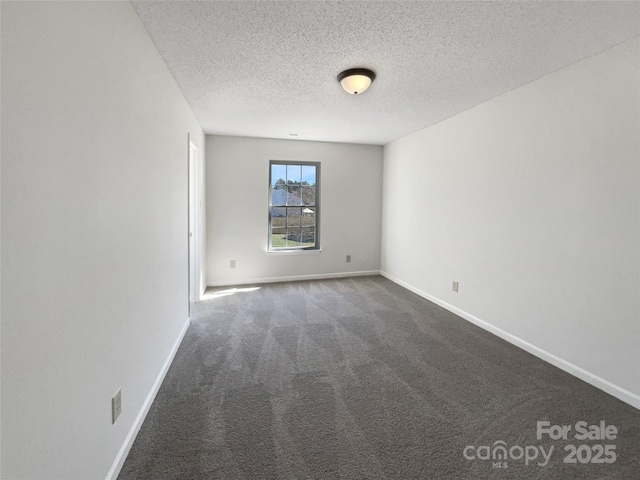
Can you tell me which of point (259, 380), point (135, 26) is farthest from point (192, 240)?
point (135, 26)

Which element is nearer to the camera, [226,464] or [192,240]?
[226,464]

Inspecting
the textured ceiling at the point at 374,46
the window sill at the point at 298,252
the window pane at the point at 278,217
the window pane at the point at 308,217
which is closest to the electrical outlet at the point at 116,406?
the textured ceiling at the point at 374,46

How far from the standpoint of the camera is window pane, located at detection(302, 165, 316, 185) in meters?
5.32

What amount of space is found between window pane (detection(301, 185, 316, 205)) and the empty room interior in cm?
148

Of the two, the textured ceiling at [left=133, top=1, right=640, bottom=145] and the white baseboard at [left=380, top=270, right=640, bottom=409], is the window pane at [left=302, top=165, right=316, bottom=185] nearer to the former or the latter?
the textured ceiling at [left=133, top=1, right=640, bottom=145]

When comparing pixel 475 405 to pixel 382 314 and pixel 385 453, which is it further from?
pixel 382 314

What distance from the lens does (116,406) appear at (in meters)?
1.48

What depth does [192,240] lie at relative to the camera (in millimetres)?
3887

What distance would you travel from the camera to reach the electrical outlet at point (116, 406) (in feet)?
4.76

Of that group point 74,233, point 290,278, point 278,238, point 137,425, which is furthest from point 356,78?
point 290,278

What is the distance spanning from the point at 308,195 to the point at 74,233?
14.3ft

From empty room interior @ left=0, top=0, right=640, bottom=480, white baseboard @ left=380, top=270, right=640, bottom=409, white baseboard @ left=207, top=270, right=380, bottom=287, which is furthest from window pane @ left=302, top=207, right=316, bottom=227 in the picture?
white baseboard @ left=380, top=270, right=640, bottom=409

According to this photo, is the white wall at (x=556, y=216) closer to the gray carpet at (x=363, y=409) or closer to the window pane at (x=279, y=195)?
the gray carpet at (x=363, y=409)

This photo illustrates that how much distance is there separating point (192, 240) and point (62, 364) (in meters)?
2.94
